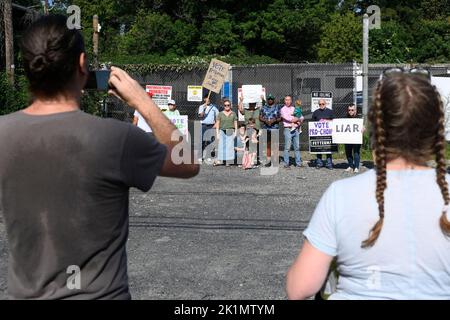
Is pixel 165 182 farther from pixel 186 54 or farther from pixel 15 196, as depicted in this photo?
pixel 186 54

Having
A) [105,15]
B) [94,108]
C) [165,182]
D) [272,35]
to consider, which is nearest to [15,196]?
[165,182]

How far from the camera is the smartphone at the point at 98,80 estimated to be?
2486 mm

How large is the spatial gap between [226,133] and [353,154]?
123 inches

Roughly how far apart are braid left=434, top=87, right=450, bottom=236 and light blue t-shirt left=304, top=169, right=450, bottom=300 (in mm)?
15

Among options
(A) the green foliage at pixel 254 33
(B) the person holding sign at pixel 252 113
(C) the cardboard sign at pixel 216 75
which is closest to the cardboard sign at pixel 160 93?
(C) the cardboard sign at pixel 216 75

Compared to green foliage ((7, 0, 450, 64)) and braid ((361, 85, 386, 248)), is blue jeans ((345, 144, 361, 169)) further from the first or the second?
green foliage ((7, 0, 450, 64))

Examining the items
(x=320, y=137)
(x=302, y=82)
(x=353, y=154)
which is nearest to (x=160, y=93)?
(x=302, y=82)

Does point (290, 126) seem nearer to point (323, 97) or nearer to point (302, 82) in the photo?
point (323, 97)

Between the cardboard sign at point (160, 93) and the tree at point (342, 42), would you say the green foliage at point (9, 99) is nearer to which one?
the cardboard sign at point (160, 93)

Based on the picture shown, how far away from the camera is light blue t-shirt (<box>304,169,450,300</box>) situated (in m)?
2.16

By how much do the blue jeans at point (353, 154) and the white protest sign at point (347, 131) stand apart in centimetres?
11

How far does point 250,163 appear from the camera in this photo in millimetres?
16375

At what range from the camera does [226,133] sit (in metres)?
17.1
